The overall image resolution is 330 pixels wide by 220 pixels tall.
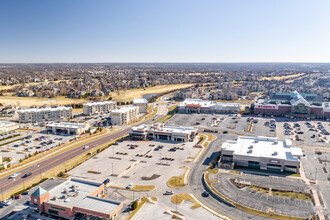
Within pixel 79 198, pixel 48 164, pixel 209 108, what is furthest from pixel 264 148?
pixel 209 108

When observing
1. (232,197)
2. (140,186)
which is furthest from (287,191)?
(140,186)

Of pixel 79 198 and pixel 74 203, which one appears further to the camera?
pixel 79 198

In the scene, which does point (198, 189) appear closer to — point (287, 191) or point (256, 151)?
point (287, 191)

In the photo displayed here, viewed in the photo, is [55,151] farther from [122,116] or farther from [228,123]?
[228,123]

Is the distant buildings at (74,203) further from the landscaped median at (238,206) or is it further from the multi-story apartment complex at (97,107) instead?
the multi-story apartment complex at (97,107)

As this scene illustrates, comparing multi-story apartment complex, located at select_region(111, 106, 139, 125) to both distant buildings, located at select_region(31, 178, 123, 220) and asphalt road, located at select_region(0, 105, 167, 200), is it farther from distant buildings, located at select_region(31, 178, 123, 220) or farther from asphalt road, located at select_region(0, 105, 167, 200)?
distant buildings, located at select_region(31, 178, 123, 220)

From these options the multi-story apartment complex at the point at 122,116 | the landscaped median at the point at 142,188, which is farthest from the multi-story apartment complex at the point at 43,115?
the landscaped median at the point at 142,188

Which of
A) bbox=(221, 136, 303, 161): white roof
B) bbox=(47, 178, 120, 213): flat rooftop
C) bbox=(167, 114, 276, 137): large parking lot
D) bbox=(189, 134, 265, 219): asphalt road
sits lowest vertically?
bbox=(189, 134, 265, 219): asphalt road

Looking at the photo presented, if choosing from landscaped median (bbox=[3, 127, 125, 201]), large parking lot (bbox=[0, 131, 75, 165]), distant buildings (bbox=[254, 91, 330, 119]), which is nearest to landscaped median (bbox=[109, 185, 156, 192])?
landscaped median (bbox=[3, 127, 125, 201])
